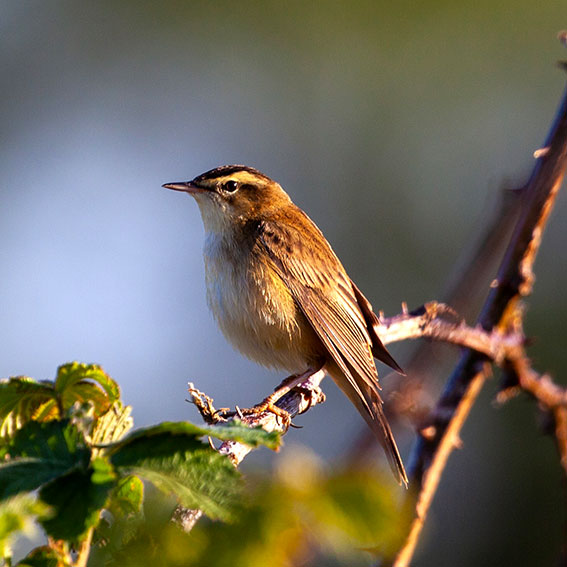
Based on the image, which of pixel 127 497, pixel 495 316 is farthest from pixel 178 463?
pixel 495 316

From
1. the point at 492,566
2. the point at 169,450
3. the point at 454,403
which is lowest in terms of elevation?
the point at 492,566

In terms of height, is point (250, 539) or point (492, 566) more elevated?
point (250, 539)

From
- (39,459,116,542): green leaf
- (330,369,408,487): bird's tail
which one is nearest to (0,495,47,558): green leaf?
(39,459,116,542): green leaf

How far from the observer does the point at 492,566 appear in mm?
6855

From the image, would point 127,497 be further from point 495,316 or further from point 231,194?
point 231,194

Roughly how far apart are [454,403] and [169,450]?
1.25 meters

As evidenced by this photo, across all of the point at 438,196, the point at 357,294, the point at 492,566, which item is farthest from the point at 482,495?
the point at 357,294

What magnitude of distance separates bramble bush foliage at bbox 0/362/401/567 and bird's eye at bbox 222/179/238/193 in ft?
10.5

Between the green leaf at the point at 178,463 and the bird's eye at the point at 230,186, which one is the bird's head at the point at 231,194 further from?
the green leaf at the point at 178,463

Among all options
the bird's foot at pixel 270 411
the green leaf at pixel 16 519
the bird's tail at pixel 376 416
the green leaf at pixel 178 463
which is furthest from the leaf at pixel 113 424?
the bird's tail at pixel 376 416

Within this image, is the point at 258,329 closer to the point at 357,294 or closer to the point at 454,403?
the point at 357,294

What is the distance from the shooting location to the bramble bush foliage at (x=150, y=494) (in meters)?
0.65

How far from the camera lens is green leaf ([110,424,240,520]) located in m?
0.92

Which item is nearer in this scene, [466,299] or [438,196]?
[466,299]
